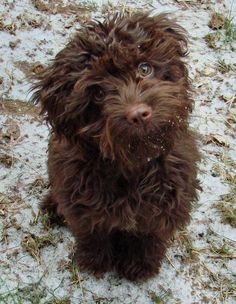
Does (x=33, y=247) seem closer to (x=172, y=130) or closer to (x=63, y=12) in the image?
(x=172, y=130)

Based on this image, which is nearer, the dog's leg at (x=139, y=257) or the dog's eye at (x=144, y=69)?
the dog's eye at (x=144, y=69)

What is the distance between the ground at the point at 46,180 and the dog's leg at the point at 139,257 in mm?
76

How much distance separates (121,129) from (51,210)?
1.35 m

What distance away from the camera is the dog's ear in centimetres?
231

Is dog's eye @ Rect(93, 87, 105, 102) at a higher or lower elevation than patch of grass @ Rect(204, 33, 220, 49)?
higher

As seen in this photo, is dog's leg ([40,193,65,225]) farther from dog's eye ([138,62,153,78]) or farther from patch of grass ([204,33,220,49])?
patch of grass ([204,33,220,49])

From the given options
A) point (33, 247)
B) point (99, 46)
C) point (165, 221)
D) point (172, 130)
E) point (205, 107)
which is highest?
point (99, 46)

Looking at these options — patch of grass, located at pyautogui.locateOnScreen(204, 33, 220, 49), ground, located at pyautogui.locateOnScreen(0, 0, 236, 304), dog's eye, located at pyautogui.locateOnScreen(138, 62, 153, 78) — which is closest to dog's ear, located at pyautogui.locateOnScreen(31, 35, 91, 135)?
dog's eye, located at pyautogui.locateOnScreen(138, 62, 153, 78)

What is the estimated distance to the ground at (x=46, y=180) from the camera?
3188 mm

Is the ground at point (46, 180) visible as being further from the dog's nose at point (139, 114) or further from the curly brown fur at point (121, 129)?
the dog's nose at point (139, 114)

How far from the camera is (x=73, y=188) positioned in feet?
8.86

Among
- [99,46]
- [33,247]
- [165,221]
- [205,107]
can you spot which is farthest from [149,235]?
[205,107]

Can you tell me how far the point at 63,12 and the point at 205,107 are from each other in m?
1.44

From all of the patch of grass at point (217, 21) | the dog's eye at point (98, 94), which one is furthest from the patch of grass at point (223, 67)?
the dog's eye at point (98, 94)
